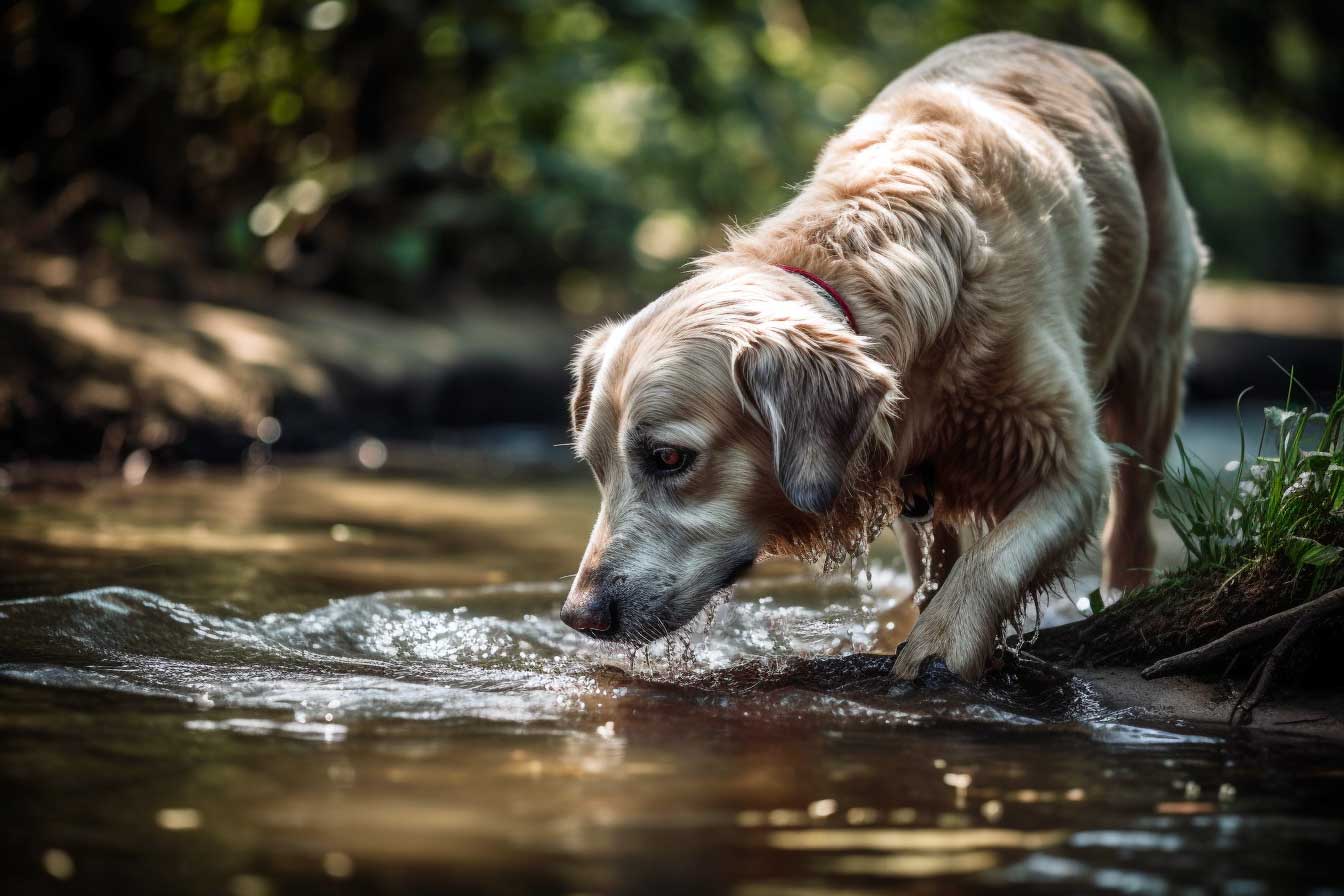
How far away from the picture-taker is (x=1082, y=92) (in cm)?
513

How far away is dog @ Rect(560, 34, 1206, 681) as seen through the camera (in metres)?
3.66

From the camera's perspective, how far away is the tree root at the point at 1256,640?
326 centimetres

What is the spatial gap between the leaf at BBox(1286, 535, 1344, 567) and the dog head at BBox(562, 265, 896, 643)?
1063mm

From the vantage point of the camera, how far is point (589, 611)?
3.65 metres

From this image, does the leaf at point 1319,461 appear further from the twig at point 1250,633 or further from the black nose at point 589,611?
the black nose at point 589,611

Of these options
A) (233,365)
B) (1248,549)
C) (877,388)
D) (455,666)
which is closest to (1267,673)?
(1248,549)

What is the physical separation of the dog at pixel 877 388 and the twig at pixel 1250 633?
429 mm

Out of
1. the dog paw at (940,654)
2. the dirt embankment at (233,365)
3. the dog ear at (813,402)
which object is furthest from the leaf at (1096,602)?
the dirt embankment at (233,365)

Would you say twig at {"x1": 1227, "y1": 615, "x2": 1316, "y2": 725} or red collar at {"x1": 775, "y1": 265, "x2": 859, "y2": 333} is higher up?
red collar at {"x1": 775, "y1": 265, "x2": 859, "y2": 333}

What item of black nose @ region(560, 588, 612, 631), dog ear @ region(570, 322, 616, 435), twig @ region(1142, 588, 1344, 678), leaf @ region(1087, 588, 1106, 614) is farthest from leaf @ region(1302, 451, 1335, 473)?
dog ear @ region(570, 322, 616, 435)

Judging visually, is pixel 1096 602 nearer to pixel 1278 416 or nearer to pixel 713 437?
pixel 1278 416

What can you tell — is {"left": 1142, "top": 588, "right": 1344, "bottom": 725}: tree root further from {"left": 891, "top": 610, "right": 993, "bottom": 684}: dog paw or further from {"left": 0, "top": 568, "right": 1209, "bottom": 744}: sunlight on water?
{"left": 891, "top": 610, "right": 993, "bottom": 684}: dog paw

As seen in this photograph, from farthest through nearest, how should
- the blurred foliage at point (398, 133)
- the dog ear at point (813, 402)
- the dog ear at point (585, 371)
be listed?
the blurred foliage at point (398, 133) → the dog ear at point (585, 371) → the dog ear at point (813, 402)

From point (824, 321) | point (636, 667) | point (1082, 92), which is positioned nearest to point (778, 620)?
point (636, 667)
